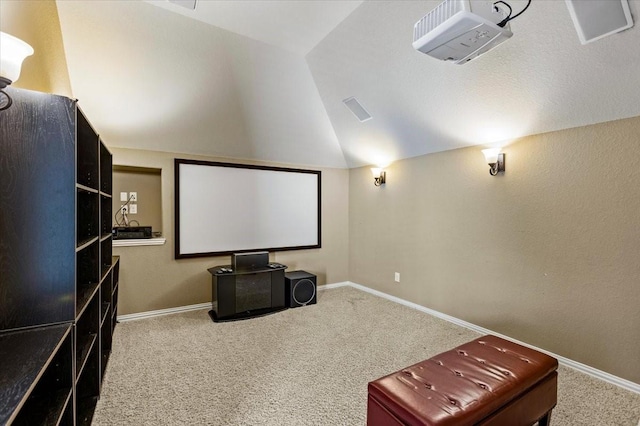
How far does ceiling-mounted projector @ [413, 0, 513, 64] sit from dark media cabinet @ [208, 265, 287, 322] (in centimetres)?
312

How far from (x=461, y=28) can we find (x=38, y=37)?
2.72 meters

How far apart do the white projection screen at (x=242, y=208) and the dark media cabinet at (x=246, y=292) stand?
441 mm

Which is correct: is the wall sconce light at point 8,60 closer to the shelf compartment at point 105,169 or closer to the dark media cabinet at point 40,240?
the dark media cabinet at point 40,240

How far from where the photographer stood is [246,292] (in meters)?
3.82

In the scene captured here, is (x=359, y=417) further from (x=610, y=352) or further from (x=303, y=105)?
(x=303, y=105)

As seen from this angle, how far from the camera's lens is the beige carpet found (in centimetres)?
202

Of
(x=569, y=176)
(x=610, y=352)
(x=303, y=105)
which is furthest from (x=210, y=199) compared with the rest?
(x=610, y=352)

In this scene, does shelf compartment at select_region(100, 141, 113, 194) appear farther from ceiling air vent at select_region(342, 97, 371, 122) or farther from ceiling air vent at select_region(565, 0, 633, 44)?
ceiling air vent at select_region(565, 0, 633, 44)

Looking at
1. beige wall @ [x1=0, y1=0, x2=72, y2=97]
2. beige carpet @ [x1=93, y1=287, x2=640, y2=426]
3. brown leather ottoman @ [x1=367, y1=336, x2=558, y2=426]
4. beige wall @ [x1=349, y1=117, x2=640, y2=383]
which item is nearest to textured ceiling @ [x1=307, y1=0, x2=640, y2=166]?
beige wall @ [x1=349, y1=117, x2=640, y2=383]

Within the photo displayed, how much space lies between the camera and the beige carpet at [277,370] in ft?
6.61

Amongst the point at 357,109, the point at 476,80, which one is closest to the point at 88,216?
the point at 357,109

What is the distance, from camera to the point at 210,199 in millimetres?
4137

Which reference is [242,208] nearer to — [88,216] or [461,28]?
[88,216]

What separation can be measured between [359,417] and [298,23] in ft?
10.4
